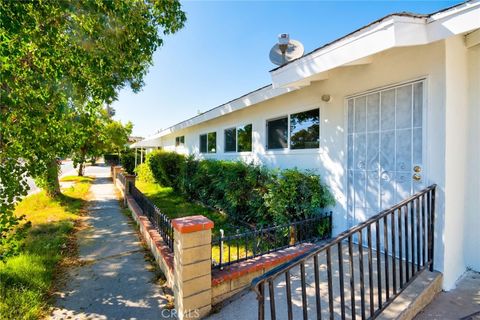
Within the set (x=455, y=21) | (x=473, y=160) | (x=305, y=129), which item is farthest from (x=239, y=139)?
(x=455, y=21)

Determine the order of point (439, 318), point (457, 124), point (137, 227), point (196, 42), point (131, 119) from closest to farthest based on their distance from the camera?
point (439, 318), point (457, 124), point (137, 227), point (196, 42), point (131, 119)

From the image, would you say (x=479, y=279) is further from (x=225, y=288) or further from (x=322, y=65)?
(x=322, y=65)

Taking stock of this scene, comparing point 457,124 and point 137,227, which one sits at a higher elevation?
point 457,124

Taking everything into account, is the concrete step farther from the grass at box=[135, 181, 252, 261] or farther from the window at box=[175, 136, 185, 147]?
the window at box=[175, 136, 185, 147]

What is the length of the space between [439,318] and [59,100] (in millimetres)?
5119

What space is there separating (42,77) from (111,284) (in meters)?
3.11

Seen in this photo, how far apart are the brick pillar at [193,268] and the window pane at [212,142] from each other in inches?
299

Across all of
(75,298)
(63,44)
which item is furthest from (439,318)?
(63,44)

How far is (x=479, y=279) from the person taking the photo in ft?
10.9

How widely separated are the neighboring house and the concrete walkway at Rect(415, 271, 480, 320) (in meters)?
0.13

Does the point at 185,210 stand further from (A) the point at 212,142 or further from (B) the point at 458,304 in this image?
(B) the point at 458,304

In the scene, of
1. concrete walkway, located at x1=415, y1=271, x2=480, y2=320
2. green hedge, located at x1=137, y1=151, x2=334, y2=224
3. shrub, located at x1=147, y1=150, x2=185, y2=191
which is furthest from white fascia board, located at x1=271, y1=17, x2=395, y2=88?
shrub, located at x1=147, y1=150, x2=185, y2=191

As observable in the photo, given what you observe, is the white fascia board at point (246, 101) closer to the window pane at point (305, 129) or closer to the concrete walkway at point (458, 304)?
the window pane at point (305, 129)

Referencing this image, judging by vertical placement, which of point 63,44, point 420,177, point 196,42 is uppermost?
point 196,42
